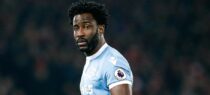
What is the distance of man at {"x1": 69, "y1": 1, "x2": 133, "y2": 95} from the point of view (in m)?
4.66

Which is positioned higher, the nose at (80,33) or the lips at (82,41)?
the nose at (80,33)

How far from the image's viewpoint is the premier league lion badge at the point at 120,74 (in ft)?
15.1

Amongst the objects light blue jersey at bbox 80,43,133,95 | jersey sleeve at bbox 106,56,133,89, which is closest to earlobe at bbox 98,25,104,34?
light blue jersey at bbox 80,43,133,95

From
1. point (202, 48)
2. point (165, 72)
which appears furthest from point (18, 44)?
point (202, 48)

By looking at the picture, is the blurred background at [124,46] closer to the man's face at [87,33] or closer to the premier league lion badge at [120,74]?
the man's face at [87,33]

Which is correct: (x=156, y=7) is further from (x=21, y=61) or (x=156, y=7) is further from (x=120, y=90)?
(x=120, y=90)

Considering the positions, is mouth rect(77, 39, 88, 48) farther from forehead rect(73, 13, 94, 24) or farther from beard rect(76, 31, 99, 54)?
forehead rect(73, 13, 94, 24)

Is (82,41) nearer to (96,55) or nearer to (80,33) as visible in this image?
(80,33)

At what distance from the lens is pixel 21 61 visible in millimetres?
11141

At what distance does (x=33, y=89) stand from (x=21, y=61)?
60 centimetres

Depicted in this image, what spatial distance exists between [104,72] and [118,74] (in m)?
0.16

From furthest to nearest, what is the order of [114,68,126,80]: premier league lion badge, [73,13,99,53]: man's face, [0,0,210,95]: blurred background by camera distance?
[0,0,210,95]: blurred background, [73,13,99,53]: man's face, [114,68,126,80]: premier league lion badge

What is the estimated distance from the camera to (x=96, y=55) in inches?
194

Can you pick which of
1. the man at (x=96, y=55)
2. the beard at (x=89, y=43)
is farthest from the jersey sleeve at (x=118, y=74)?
the beard at (x=89, y=43)
